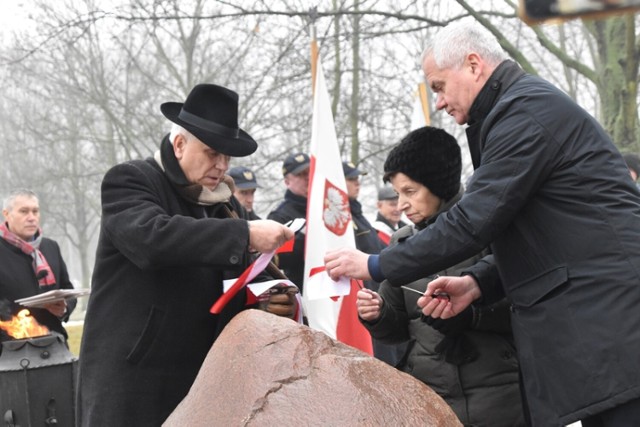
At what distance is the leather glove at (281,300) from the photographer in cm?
342

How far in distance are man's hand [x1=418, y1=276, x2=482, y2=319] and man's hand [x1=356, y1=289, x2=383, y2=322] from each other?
12.4 inches

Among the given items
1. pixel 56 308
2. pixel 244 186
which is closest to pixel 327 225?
pixel 244 186

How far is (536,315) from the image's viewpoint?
9.69 feet

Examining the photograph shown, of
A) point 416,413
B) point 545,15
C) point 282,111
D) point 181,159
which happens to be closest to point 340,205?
point 181,159

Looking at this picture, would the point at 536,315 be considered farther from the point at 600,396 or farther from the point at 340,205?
the point at 340,205

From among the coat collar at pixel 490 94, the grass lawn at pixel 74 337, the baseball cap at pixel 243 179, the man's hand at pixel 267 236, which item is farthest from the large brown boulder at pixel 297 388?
the grass lawn at pixel 74 337

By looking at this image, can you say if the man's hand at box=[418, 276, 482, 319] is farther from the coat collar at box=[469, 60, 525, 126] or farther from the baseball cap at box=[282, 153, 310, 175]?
the baseball cap at box=[282, 153, 310, 175]

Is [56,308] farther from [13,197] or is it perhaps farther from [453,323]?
[453,323]

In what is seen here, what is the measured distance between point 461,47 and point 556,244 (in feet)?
2.78

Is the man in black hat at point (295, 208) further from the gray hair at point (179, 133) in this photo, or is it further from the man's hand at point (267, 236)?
the man's hand at point (267, 236)

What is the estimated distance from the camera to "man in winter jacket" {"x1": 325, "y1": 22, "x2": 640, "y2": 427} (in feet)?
9.18

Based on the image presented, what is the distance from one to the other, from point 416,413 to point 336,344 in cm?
35

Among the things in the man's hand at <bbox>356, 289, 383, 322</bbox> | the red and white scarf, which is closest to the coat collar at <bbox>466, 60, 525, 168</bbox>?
the man's hand at <bbox>356, 289, 383, 322</bbox>

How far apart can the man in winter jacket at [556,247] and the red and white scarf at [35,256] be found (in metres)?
4.53
